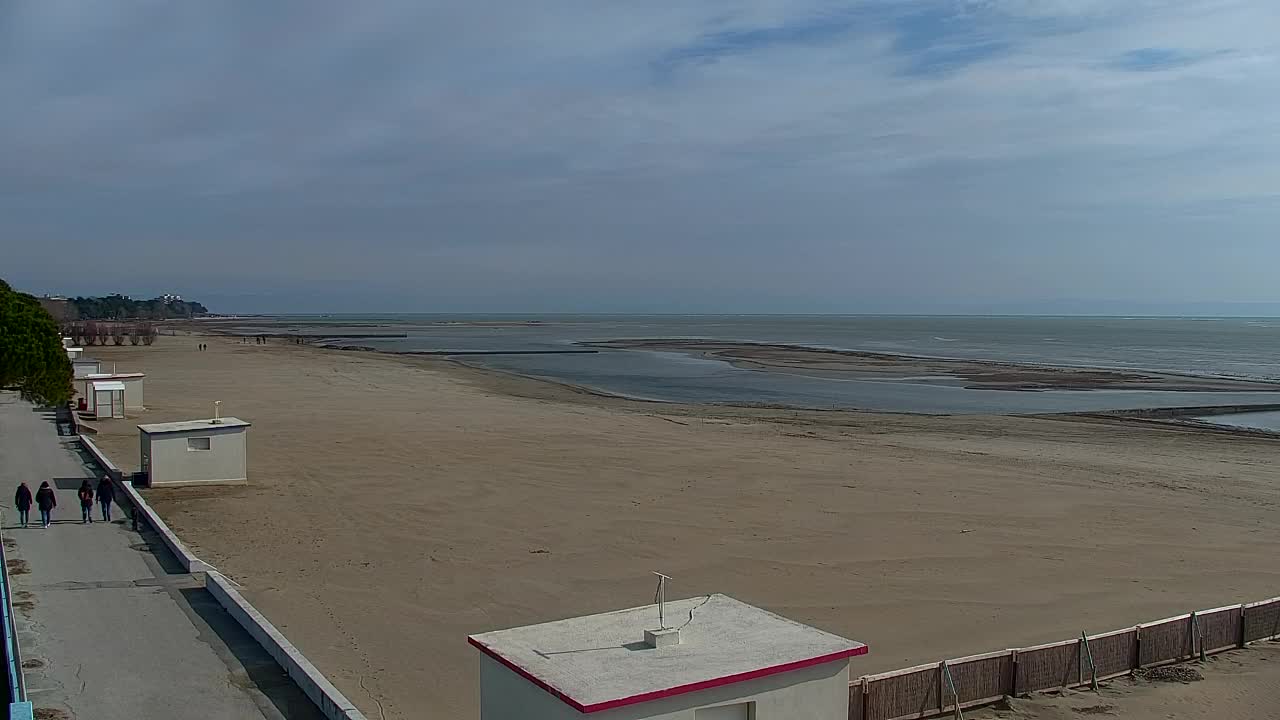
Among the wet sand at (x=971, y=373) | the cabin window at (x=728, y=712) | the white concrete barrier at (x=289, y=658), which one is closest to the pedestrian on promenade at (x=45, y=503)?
the white concrete barrier at (x=289, y=658)

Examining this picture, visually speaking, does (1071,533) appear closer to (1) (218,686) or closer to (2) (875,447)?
(2) (875,447)

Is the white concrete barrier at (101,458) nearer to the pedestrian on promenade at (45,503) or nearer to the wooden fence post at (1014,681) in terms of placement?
the pedestrian on promenade at (45,503)

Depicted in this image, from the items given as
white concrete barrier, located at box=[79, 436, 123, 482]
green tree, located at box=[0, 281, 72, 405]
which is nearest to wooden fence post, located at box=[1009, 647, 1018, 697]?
white concrete barrier, located at box=[79, 436, 123, 482]

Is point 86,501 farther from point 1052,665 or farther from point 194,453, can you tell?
point 1052,665

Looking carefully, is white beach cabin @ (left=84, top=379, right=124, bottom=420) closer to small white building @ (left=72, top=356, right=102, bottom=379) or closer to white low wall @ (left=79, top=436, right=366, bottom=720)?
small white building @ (left=72, top=356, right=102, bottom=379)

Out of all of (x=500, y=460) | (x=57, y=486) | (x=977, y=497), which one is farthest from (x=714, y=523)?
(x=57, y=486)

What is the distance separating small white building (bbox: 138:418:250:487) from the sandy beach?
72 cm

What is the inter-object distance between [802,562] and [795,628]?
11131 mm

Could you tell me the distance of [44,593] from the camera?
1673cm

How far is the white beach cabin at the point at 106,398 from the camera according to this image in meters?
42.2

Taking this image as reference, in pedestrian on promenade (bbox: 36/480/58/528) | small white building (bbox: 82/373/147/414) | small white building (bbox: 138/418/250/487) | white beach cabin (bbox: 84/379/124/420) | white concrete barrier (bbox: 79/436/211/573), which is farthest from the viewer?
small white building (bbox: 82/373/147/414)

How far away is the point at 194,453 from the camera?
1075 inches

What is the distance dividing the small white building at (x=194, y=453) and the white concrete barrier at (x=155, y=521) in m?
0.85

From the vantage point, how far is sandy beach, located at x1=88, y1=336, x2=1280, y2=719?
57.4 feet
